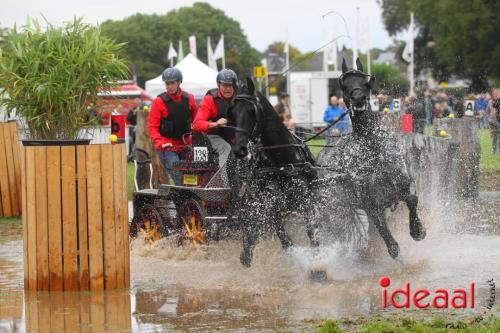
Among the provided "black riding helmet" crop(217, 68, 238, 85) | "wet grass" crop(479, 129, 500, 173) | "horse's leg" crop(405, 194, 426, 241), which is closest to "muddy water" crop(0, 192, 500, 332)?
"horse's leg" crop(405, 194, 426, 241)

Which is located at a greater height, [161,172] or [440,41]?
[440,41]

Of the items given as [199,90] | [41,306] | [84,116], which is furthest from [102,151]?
[199,90]

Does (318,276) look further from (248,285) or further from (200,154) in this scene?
(200,154)

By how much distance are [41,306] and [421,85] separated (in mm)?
8046

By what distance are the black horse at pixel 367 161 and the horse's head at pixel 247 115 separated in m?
0.95

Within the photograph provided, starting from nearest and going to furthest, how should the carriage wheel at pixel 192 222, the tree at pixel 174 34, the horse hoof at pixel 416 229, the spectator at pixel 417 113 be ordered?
the horse hoof at pixel 416 229
the carriage wheel at pixel 192 222
the spectator at pixel 417 113
the tree at pixel 174 34

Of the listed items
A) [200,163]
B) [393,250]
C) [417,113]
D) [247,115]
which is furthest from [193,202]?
[417,113]

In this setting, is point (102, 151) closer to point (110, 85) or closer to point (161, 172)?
point (110, 85)

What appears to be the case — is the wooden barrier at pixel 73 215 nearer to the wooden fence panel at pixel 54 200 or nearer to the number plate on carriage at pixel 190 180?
the wooden fence panel at pixel 54 200

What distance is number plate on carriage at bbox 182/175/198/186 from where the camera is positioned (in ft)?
39.8

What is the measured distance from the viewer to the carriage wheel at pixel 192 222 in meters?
12.0

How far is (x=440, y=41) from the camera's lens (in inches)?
2468

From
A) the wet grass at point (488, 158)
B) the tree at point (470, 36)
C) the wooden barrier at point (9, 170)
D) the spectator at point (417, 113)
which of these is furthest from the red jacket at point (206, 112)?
the tree at point (470, 36)

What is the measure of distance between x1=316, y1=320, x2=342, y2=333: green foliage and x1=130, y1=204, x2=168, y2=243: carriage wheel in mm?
5204
